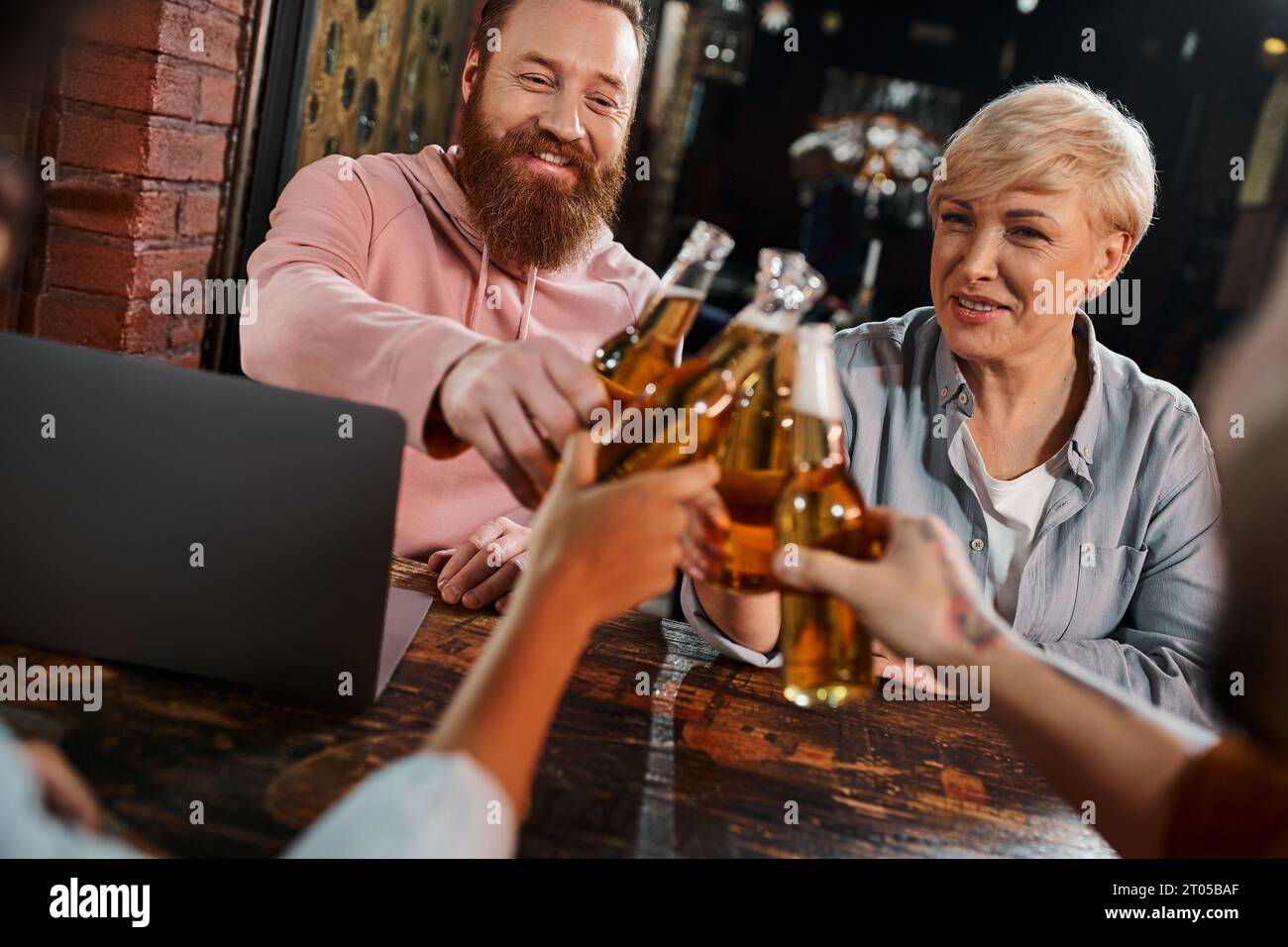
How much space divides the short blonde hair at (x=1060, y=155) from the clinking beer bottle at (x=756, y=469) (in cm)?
88

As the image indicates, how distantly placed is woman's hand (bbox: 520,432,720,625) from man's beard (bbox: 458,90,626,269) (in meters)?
1.10

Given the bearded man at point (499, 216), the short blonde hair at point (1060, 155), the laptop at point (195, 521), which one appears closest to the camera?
the laptop at point (195, 521)

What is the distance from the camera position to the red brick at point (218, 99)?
221 centimetres

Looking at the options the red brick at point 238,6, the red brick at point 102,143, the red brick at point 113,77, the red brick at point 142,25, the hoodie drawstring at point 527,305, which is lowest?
the hoodie drawstring at point 527,305

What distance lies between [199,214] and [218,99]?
0.83ft

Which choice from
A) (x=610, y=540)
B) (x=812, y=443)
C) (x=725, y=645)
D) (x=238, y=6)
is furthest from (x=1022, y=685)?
(x=238, y=6)

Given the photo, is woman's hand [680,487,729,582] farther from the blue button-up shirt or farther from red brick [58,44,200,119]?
red brick [58,44,200,119]

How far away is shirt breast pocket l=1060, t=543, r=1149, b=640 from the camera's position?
1.53 m

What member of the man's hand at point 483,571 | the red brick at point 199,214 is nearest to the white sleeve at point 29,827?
the man's hand at point 483,571

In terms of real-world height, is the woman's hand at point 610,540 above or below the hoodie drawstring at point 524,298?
below

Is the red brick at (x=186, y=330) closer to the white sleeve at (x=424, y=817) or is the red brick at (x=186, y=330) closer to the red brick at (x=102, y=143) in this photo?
the red brick at (x=102, y=143)

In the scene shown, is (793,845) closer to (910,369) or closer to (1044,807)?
(1044,807)

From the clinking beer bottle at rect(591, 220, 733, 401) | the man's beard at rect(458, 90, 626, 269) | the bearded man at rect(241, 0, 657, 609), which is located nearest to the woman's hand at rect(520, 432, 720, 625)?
the clinking beer bottle at rect(591, 220, 733, 401)
